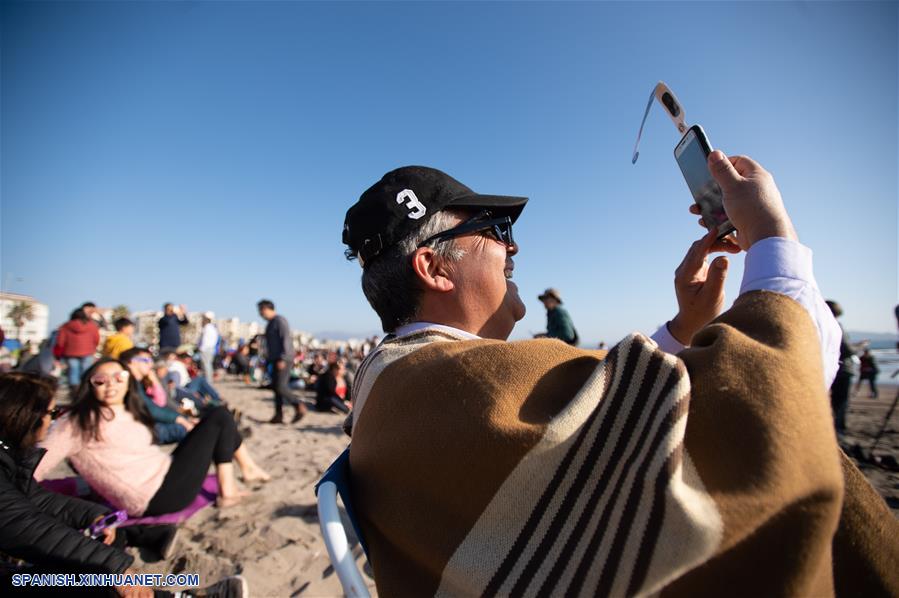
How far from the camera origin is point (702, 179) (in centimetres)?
139

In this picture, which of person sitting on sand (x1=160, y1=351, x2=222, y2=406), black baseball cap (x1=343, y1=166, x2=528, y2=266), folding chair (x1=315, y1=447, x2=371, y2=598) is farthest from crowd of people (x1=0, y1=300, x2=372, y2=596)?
person sitting on sand (x1=160, y1=351, x2=222, y2=406)

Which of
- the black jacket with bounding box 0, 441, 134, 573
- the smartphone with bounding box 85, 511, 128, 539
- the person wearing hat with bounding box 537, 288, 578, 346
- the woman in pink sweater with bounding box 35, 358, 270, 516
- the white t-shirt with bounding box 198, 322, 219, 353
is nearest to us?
the black jacket with bounding box 0, 441, 134, 573

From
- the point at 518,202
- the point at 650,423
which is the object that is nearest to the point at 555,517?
the point at 650,423

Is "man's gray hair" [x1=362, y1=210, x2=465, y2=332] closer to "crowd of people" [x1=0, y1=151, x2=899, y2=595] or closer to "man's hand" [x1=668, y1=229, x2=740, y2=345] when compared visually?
"crowd of people" [x1=0, y1=151, x2=899, y2=595]

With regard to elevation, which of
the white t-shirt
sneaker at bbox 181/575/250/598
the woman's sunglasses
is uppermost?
the woman's sunglasses

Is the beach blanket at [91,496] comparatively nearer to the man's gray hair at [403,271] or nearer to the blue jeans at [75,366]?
the man's gray hair at [403,271]

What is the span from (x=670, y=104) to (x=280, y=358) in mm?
7389

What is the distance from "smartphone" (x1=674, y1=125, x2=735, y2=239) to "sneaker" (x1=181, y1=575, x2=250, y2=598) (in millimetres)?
2859

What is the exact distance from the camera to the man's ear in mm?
1384

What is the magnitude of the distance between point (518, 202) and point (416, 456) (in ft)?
3.31

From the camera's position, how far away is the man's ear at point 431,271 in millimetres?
1384

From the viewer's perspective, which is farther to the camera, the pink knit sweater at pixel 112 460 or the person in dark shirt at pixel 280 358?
the person in dark shirt at pixel 280 358

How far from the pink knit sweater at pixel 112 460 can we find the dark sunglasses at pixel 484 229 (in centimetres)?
→ 326

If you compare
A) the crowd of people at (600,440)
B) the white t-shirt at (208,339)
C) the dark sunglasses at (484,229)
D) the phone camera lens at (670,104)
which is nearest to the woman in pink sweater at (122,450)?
the crowd of people at (600,440)
